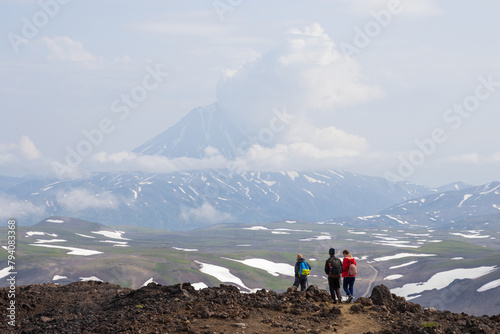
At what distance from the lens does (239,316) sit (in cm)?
2645

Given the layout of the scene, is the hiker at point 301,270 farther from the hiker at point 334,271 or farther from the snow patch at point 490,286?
the snow patch at point 490,286

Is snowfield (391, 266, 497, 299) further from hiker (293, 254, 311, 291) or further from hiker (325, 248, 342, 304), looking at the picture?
hiker (325, 248, 342, 304)

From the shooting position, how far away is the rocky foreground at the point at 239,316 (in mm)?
25078

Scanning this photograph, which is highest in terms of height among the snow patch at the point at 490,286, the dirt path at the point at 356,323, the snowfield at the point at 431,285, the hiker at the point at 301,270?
the hiker at the point at 301,270

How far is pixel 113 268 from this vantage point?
192m

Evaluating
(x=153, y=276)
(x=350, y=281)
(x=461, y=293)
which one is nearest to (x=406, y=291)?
Result: (x=461, y=293)

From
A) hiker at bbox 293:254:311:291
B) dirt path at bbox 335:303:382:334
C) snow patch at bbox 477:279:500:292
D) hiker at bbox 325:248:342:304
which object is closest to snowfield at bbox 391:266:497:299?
snow patch at bbox 477:279:500:292

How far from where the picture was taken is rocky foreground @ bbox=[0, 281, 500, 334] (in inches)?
987

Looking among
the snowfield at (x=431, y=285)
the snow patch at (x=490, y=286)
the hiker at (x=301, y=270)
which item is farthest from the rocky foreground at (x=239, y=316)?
the snowfield at (x=431, y=285)

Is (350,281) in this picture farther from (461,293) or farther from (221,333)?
(461,293)

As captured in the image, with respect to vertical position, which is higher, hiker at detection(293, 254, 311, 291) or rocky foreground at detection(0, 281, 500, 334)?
hiker at detection(293, 254, 311, 291)

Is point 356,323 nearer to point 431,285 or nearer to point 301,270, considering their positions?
point 301,270

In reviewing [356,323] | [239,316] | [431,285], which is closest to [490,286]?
[431,285]

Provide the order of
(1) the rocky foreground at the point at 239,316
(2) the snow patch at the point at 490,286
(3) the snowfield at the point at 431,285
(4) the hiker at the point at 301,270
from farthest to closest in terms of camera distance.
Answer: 1. (3) the snowfield at the point at 431,285
2. (2) the snow patch at the point at 490,286
3. (4) the hiker at the point at 301,270
4. (1) the rocky foreground at the point at 239,316
